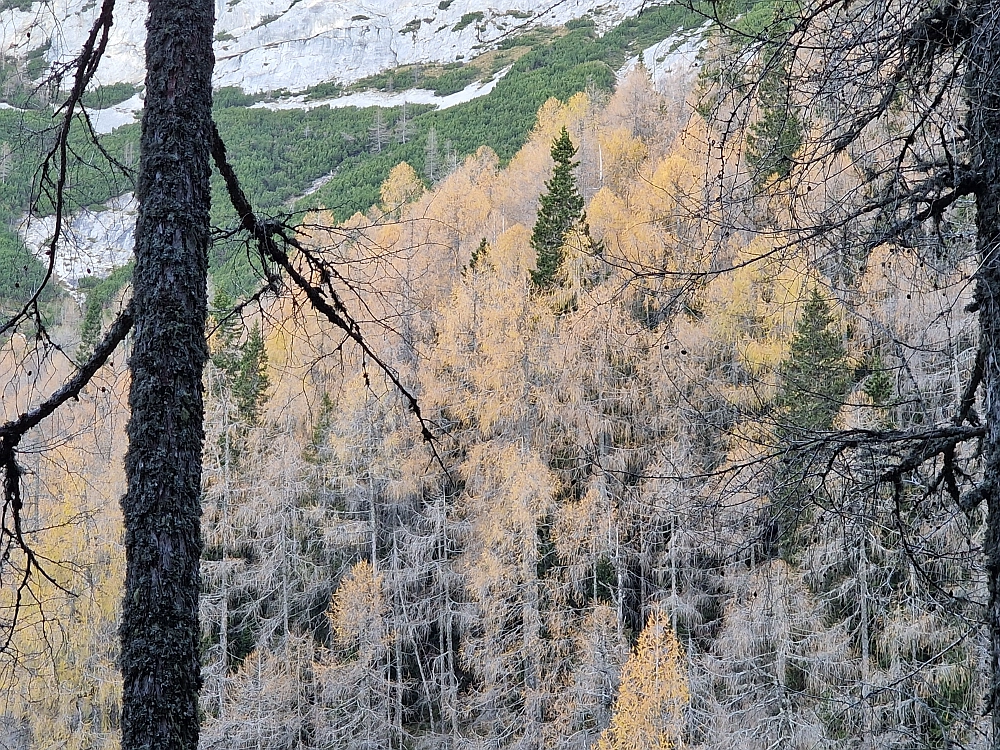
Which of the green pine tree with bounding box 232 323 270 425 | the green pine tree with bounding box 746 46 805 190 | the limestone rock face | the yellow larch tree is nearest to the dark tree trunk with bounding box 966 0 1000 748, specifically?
the green pine tree with bounding box 746 46 805 190

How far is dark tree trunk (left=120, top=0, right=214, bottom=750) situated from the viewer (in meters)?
2.12

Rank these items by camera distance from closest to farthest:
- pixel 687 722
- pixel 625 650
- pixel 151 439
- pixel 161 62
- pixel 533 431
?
1. pixel 151 439
2. pixel 161 62
3. pixel 687 722
4. pixel 625 650
5. pixel 533 431

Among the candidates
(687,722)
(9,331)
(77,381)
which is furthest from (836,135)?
(687,722)

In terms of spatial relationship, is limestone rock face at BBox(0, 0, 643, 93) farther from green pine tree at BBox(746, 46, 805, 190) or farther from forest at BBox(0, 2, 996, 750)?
green pine tree at BBox(746, 46, 805, 190)

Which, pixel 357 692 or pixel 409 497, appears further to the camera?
pixel 409 497

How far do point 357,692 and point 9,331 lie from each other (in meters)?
16.9

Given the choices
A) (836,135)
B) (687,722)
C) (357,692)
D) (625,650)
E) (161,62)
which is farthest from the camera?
(357,692)

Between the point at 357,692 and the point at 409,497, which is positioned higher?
the point at 409,497

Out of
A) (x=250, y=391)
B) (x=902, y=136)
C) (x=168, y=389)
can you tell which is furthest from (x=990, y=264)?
(x=250, y=391)

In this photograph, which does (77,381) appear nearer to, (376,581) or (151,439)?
(151,439)

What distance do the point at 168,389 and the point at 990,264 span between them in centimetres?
207

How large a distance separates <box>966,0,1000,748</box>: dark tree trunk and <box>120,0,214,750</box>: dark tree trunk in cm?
196

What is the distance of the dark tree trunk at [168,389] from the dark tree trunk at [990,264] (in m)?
1.96

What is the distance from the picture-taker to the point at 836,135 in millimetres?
2654
